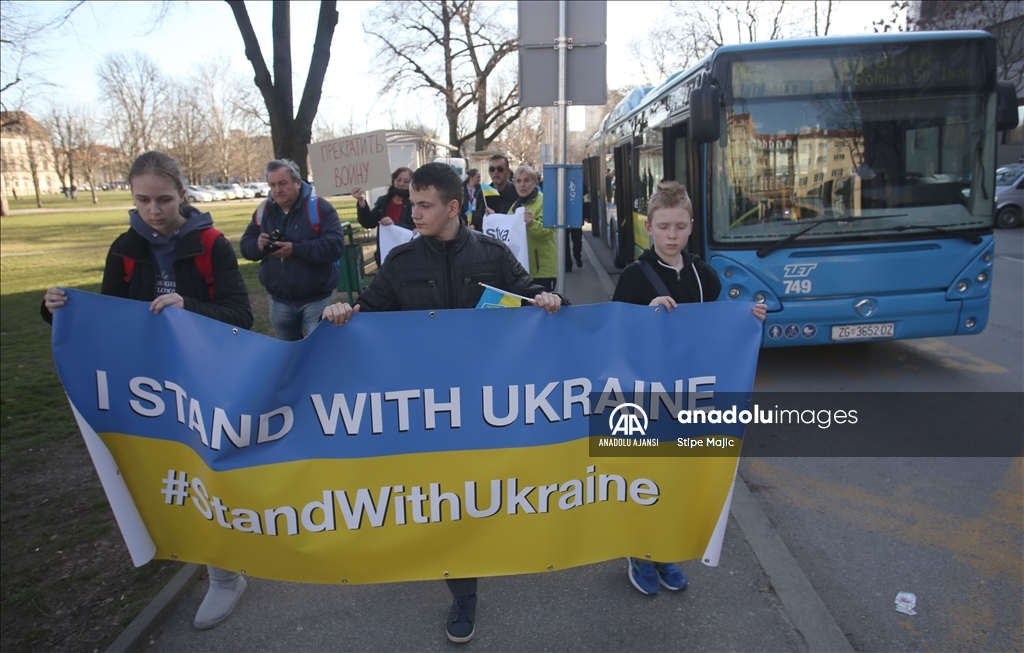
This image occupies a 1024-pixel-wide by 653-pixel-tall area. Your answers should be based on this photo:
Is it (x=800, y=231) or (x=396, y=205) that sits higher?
(x=396, y=205)

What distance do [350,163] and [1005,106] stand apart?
616 cm

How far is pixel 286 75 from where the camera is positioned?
410 inches

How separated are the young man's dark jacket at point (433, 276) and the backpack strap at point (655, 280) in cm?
44

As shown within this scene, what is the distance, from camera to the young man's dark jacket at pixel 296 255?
5.03m

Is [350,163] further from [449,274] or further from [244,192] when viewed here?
[244,192]

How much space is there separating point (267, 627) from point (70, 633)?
35.0 inches

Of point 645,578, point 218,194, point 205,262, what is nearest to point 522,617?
point 645,578

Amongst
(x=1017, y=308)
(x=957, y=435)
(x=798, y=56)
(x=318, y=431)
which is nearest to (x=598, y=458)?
(x=318, y=431)

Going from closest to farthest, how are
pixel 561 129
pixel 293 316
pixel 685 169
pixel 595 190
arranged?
pixel 293 316, pixel 561 129, pixel 685 169, pixel 595 190

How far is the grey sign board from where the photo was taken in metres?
5.84

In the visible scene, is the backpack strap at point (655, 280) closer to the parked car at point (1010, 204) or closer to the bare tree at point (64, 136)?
the parked car at point (1010, 204)

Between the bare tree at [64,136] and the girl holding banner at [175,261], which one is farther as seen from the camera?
the bare tree at [64,136]

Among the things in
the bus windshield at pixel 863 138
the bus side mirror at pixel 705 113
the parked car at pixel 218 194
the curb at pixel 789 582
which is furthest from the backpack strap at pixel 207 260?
the parked car at pixel 218 194

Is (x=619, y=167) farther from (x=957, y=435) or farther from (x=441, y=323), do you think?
(x=441, y=323)
